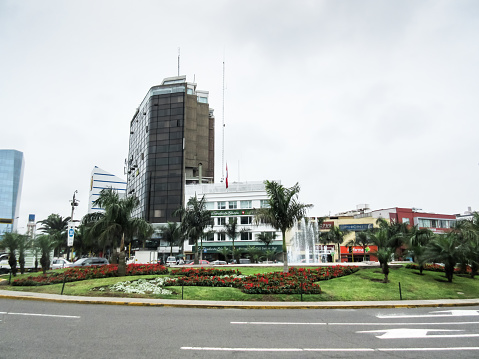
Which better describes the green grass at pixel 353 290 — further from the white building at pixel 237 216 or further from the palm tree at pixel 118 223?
the white building at pixel 237 216

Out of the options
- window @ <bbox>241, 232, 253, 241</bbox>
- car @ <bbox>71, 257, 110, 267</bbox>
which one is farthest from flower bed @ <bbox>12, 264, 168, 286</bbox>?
window @ <bbox>241, 232, 253, 241</bbox>

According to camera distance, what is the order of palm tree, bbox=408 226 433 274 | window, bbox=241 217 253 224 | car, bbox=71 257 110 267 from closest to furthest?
1. palm tree, bbox=408 226 433 274
2. car, bbox=71 257 110 267
3. window, bbox=241 217 253 224

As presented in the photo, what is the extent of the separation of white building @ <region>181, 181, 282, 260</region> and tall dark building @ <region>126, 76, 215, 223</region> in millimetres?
15639

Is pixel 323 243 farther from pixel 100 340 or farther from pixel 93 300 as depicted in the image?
pixel 100 340

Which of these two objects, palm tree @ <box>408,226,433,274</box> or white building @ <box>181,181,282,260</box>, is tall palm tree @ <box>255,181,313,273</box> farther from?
white building @ <box>181,181,282,260</box>

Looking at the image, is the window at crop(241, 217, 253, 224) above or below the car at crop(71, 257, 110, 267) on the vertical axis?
above

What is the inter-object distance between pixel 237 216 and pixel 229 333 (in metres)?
63.1

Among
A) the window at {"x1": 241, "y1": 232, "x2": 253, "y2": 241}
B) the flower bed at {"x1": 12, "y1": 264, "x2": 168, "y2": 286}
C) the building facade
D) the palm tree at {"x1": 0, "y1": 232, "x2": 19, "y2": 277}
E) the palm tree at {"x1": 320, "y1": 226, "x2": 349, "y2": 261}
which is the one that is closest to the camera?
the flower bed at {"x1": 12, "y1": 264, "x2": 168, "y2": 286}

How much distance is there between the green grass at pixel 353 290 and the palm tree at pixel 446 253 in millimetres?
1057

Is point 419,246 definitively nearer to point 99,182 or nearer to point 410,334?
point 410,334

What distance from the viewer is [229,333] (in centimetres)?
1048

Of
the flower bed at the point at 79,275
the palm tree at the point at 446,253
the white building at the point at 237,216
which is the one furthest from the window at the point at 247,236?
the palm tree at the point at 446,253

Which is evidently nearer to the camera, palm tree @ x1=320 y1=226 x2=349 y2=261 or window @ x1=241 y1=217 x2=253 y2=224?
palm tree @ x1=320 y1=226 x2=349 y2=261

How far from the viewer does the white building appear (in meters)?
72.2
